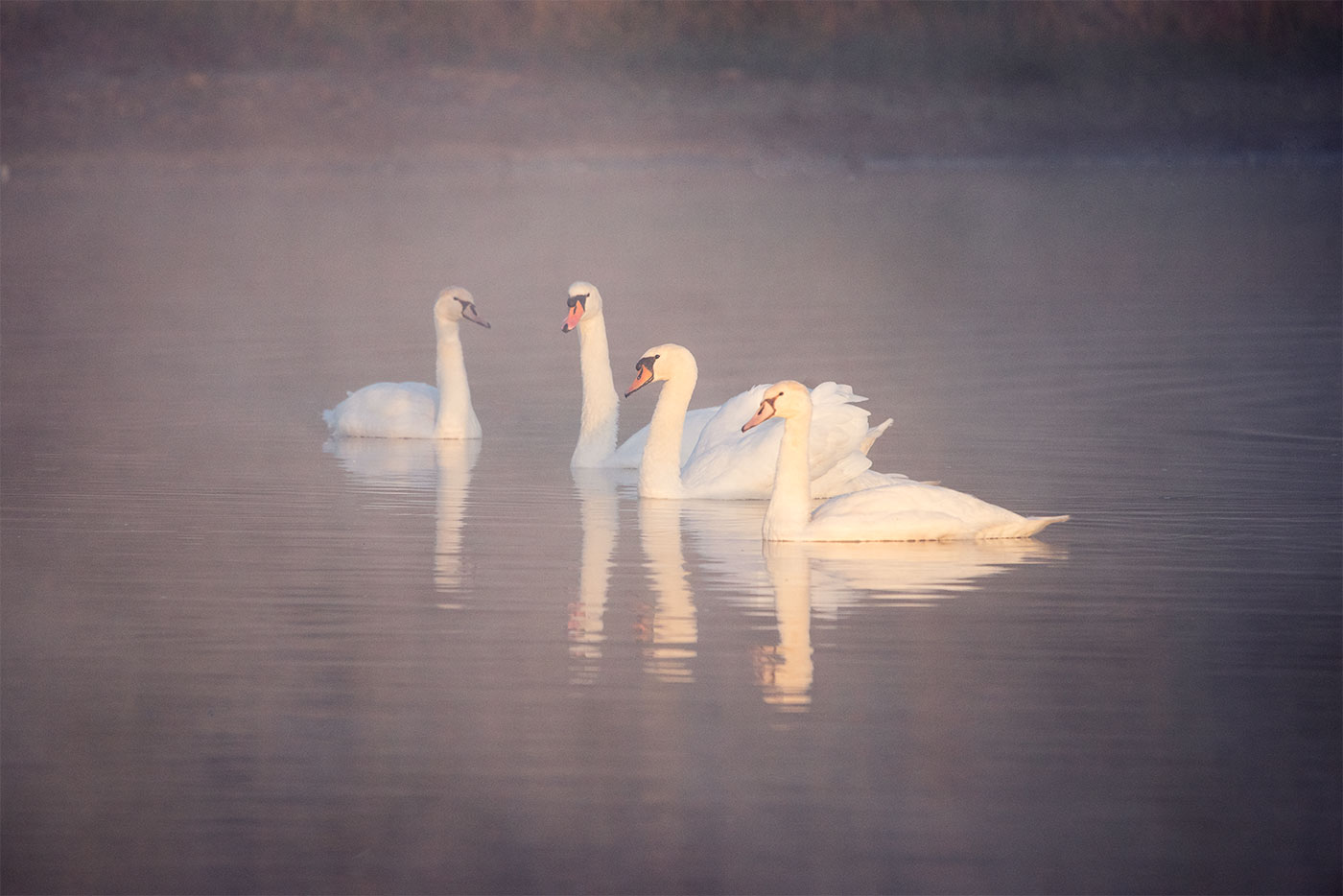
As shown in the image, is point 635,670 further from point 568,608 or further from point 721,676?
point 568,608

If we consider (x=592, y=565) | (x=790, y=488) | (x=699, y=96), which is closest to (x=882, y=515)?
(x=790, y=488)

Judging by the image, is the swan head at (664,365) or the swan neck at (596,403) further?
the swan neck at (596,403)

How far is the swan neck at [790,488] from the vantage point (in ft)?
31.0

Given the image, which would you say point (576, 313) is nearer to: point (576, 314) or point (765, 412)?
point (576, 314)

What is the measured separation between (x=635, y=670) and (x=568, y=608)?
0.95 meters

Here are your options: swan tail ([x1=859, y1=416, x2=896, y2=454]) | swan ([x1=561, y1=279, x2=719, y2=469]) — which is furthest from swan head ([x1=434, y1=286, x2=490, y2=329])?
swan tail ([x1=859, y1=416, x2=896, y2=454])

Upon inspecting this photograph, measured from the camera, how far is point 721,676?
7.23 metres

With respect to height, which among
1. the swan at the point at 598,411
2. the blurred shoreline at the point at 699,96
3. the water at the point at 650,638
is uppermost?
the blurred shoreline at the point at 699,96

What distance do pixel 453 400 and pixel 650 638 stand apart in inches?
221

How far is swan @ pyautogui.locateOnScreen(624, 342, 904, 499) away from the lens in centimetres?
1048

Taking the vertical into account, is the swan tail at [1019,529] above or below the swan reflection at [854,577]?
above

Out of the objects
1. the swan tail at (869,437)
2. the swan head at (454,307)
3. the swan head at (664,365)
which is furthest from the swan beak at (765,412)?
the swan head at (454,307)

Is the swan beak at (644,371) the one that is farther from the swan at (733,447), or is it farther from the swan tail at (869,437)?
the swan tail at (869,437)

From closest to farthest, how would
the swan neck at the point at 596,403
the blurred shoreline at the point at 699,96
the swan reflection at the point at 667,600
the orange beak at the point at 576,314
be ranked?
1. the swan reflection at the point at 667,600
2. the swan neck at the point at 596,403
3. the orange beak at the point at 576,314
4. the blurred shoreline at the point at 699,96
